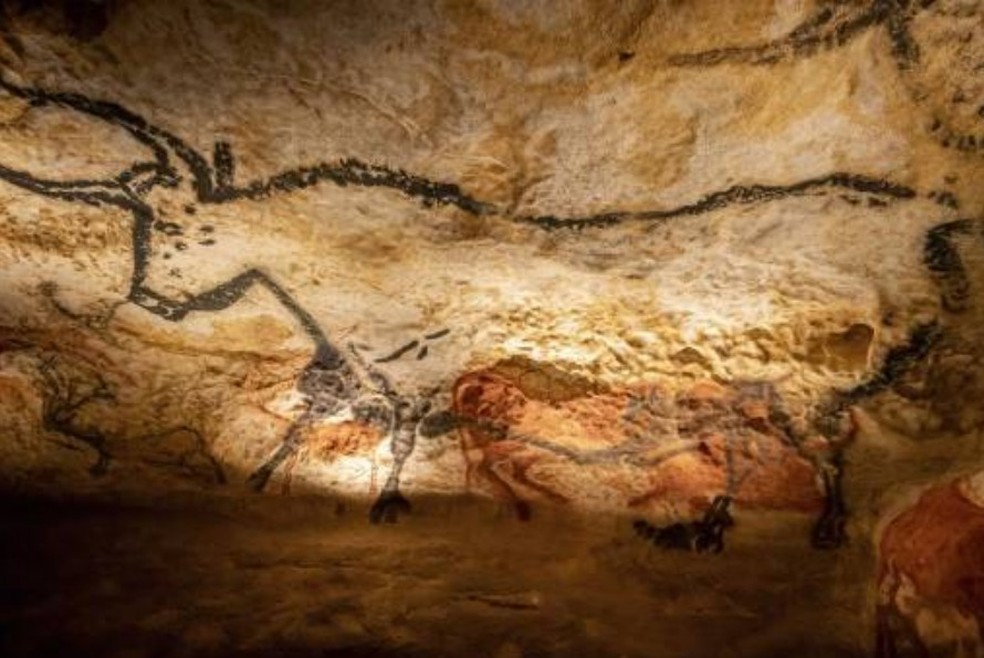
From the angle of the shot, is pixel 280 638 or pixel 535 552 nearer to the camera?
pixel 280 638

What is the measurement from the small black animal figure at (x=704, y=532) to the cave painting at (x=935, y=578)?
0.52m

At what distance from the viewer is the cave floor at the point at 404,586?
1.90 metres

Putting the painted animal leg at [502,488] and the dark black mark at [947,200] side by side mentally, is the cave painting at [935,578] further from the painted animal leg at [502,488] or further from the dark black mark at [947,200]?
the painted animal leg at [502,488]

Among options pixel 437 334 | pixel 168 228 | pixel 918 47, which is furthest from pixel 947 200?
pixel 168 228

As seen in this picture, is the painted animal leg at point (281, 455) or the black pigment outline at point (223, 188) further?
the painted animal leg at point (281, 455)

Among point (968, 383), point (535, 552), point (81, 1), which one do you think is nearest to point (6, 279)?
point (81, 1)

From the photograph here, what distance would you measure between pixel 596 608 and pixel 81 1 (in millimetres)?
2169

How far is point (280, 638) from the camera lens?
189 centimetres

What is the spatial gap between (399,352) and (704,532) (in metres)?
1.32

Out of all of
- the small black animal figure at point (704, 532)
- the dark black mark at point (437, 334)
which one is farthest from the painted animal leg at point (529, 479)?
the dark black mark at point (437, 334)

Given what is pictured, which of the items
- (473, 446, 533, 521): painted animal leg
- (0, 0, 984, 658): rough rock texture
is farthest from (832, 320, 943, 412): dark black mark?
(473, 446, 533, 521): painted animal leg

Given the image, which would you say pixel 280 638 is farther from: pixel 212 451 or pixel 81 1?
pixel 81 1

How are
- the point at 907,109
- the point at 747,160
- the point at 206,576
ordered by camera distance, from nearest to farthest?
the point at 907,109 → the point at 747,160 → the point at 206,576

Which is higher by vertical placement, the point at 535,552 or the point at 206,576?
the point at 535,552
